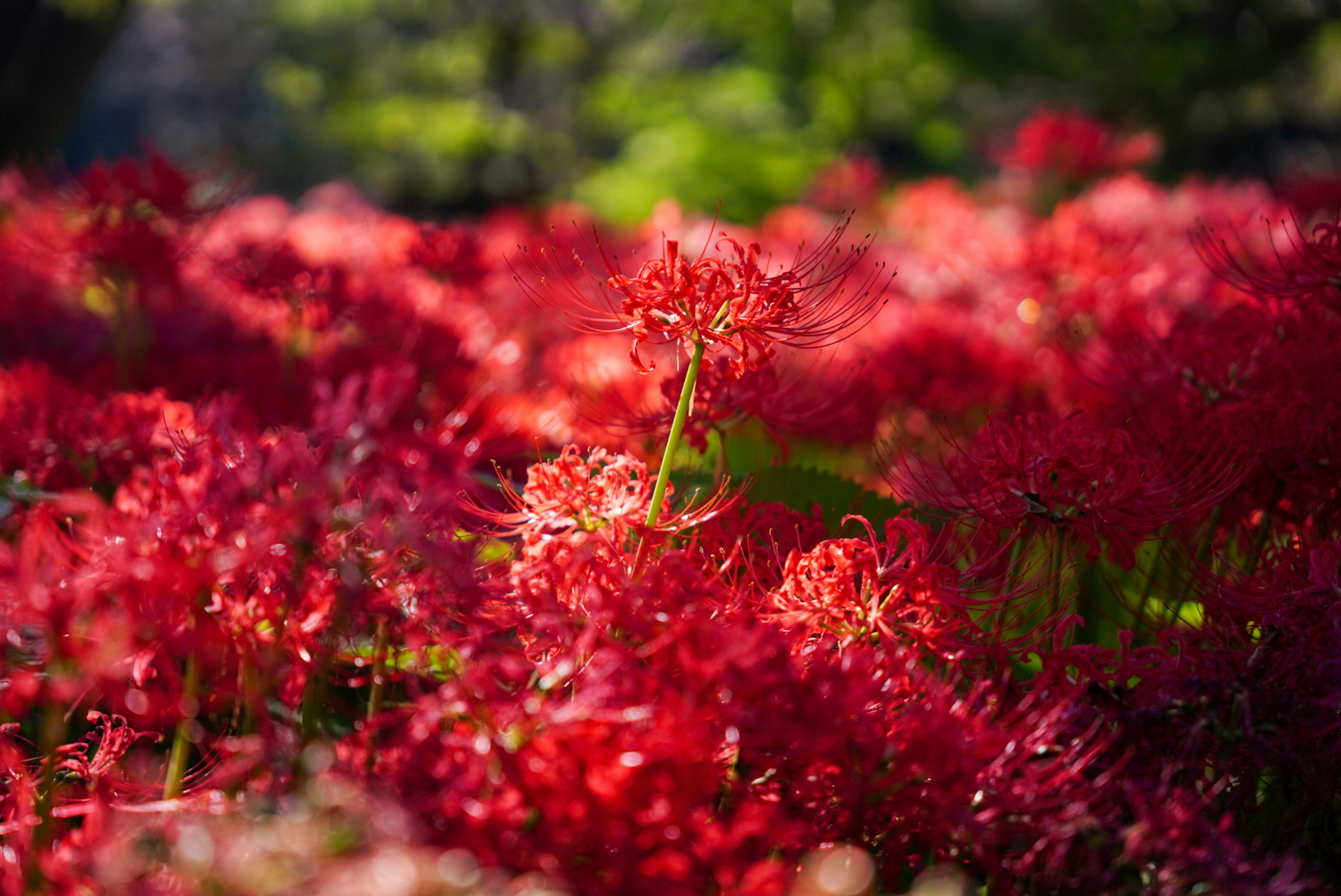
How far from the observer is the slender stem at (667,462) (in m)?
1.04

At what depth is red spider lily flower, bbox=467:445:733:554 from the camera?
3.66 ft

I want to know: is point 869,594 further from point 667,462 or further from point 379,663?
point 379,663

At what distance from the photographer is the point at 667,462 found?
105 cm

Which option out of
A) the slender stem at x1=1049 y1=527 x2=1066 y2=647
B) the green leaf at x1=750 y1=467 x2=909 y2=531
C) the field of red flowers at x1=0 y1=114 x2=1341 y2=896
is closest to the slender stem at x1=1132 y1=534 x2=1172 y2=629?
the field of red flowers at x1=0 y1=114 x2=1341 y2=896

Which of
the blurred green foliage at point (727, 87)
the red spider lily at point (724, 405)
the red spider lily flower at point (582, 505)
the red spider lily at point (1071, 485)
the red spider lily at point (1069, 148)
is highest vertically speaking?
the blurred green foliage at point (727, 87)

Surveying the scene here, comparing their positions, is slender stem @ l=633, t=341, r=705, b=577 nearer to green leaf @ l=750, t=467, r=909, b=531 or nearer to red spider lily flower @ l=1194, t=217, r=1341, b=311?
green leaf @ l=750, t=467, r=909, b=531

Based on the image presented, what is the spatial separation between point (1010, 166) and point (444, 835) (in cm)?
481

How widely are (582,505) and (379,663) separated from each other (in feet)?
0.91

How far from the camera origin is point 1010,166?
16.1ft

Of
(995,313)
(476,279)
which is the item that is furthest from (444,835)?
(995,313)

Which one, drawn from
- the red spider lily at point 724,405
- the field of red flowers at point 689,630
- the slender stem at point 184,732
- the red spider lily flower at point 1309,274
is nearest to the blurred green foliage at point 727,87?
the red spider lily flower at point 1309,274

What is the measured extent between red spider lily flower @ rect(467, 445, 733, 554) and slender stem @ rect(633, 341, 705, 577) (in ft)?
0.11

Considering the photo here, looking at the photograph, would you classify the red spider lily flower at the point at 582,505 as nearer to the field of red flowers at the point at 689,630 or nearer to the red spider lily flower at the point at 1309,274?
the field of red flowers at the point at 689,630

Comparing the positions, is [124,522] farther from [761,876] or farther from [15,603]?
[761,876]
